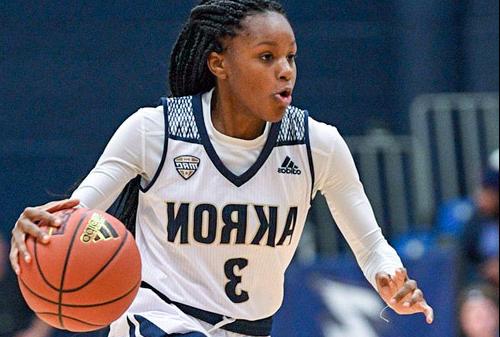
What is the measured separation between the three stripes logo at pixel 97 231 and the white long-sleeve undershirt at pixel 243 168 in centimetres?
22

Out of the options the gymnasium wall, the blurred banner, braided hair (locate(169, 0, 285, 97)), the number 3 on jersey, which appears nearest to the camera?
the number 3 on jersey

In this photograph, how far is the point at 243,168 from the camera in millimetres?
4773

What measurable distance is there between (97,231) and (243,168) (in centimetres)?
74

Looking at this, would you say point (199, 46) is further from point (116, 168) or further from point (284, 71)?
point (116, 168)

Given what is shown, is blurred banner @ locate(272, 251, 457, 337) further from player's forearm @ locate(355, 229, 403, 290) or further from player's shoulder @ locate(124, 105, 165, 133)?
player's shoulder @ locate(124, 105, 165, 133)

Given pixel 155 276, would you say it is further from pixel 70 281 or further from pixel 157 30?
pixel 157 30

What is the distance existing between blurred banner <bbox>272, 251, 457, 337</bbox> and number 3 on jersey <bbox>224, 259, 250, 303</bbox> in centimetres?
338

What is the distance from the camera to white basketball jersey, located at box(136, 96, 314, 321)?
15.3ft

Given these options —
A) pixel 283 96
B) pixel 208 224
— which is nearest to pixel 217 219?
pixel 208 224

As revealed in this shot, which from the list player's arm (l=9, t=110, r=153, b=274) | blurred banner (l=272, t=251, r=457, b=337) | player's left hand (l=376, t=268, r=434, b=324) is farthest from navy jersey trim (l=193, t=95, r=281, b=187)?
blurred banner (l=272, t=251, r=457, b=337)

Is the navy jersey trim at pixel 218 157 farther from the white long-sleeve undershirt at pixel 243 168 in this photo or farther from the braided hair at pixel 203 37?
the braided hair at pixel 203 37

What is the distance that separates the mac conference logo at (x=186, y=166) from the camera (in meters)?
4.68

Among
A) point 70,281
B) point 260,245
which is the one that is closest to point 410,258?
point 260,245

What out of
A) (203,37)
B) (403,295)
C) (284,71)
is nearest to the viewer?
(403,295)
